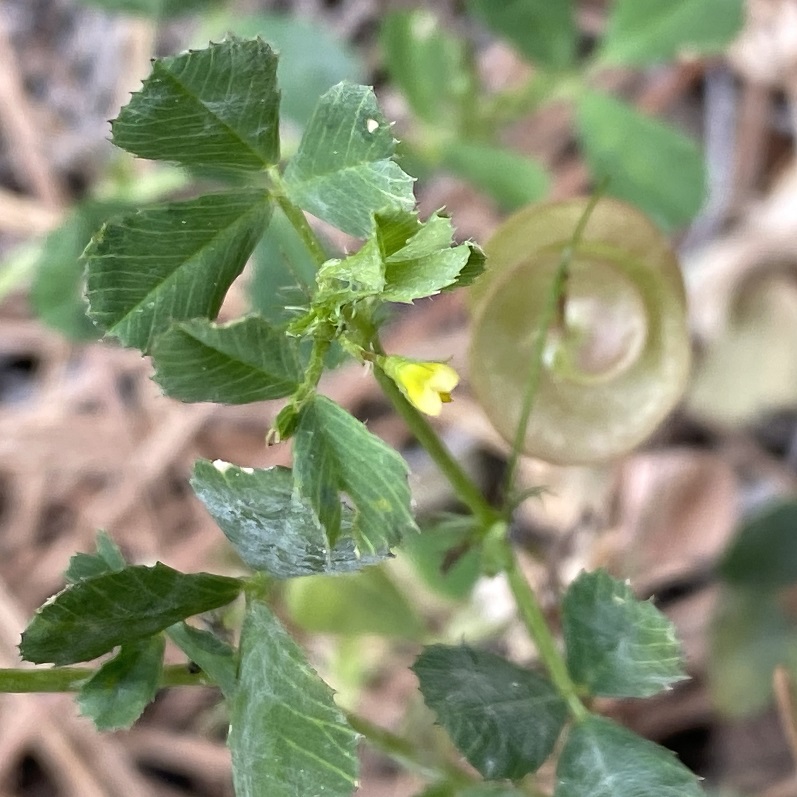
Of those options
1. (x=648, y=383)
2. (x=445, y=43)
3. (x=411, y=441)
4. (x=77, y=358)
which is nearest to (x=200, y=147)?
(x=648, y=383)

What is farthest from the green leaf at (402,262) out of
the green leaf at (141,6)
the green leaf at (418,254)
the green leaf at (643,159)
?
the green leaf at (141,6)

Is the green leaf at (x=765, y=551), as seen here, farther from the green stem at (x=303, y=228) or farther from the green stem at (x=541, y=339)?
the green stem at (x=303, y=228)

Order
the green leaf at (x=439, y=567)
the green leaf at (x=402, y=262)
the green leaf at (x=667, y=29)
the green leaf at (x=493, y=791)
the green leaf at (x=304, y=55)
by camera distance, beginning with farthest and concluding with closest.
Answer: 1. the green leaf at (x=304, y=55)
2. the green leaf at (x=667, y=29)
3. the green leaf at (x=439, y=567)
4. the green leaf at (x=493, y=791)
5. the green leaf at (x=402, y=262)

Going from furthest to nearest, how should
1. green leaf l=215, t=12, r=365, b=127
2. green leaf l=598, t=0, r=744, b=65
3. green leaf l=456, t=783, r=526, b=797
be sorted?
green leaf l=215, t=12, r=365, b=127 → green leaf l=598, t=0, r=744, b=65 → green leaf l=456, t=783, r=526, b=797

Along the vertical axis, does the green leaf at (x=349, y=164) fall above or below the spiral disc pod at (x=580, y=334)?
above

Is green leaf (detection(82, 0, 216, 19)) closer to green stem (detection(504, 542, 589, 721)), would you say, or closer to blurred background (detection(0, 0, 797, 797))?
blurred background (detection(0, 0, 797, 797))

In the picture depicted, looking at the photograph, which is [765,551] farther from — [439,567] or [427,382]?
[427,382]

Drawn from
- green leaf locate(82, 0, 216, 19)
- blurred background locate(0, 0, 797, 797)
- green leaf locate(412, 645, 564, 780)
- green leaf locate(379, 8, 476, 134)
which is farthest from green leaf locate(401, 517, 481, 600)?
green leaf locate(82, 0, 216, 19)
